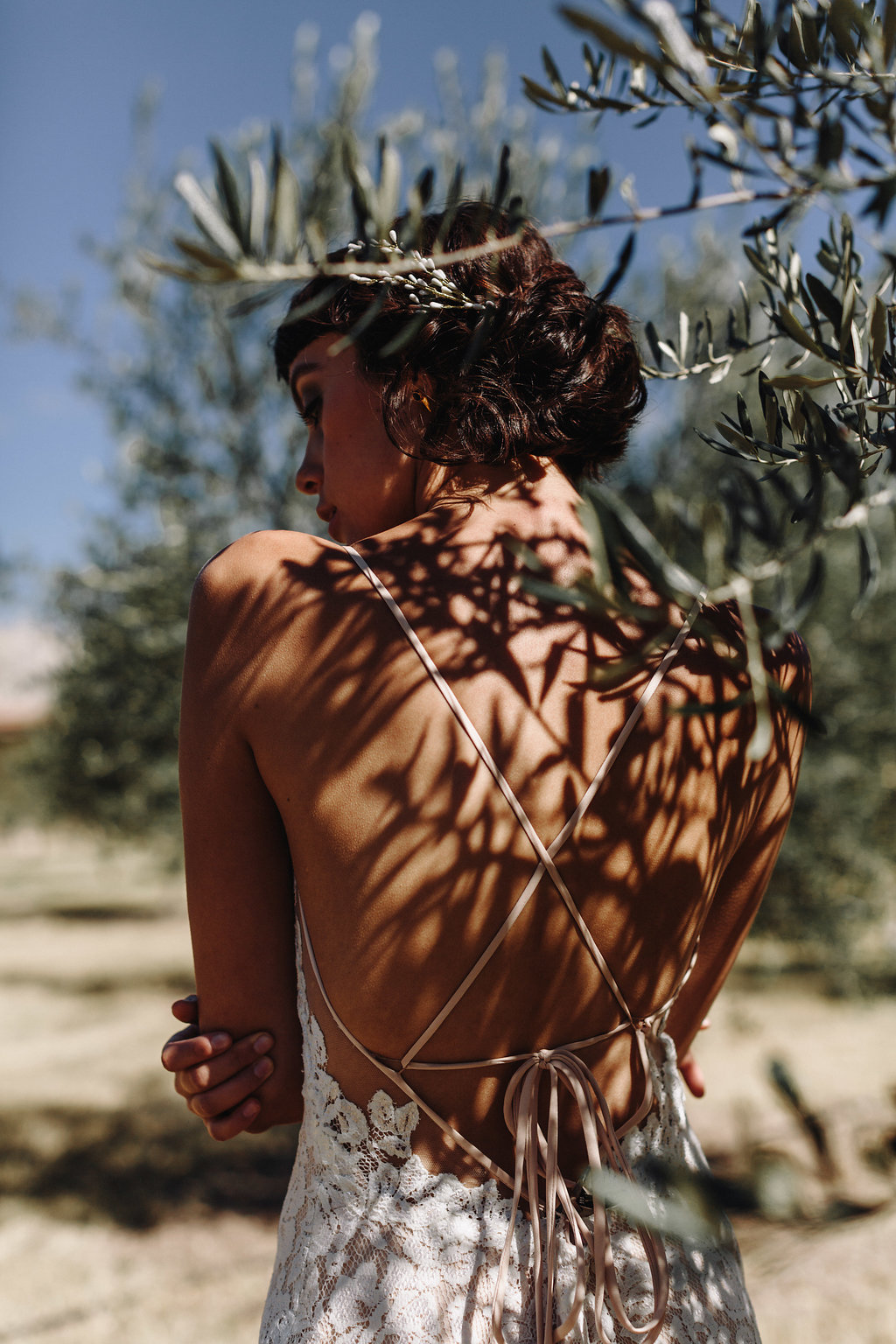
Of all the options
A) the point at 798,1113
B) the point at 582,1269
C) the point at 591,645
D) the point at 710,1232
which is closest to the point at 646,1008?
the point at 582,1269

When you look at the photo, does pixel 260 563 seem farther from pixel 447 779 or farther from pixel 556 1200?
pixel 556 1200

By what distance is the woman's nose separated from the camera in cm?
157

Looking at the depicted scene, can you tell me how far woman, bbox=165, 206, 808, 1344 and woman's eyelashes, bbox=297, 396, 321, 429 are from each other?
0.15 metres

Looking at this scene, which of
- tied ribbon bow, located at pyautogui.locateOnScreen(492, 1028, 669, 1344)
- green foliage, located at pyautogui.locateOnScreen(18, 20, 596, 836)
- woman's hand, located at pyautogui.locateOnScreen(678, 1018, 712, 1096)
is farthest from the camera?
green foliage, located at pyautogui.locateOnScreen(18, 20, 596, 836)

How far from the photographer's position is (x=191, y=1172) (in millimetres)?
6367

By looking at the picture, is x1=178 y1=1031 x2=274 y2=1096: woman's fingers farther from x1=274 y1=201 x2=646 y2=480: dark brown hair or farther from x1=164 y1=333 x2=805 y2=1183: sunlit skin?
x1=274 y1=201 x2=646 y2=480: dark brown hair

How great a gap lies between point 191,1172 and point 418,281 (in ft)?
22.4

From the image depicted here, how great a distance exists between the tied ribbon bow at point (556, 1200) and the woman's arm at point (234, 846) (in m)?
0.37

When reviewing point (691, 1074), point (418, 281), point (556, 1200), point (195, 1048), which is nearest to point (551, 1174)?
point (556, 1200)

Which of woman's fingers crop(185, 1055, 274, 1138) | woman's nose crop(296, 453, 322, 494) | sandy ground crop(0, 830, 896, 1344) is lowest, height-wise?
sandy ground crop(0, 830, 896, 1344)

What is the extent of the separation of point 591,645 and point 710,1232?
0.83 m

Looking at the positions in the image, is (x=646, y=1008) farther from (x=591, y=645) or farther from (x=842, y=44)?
(x=842, y=44)

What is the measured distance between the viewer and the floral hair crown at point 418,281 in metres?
0.74

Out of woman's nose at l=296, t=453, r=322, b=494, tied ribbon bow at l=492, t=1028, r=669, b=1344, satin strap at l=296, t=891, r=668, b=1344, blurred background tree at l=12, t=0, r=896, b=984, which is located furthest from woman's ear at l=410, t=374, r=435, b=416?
blurred background tree at l=12, t=0, r=896, b=984
